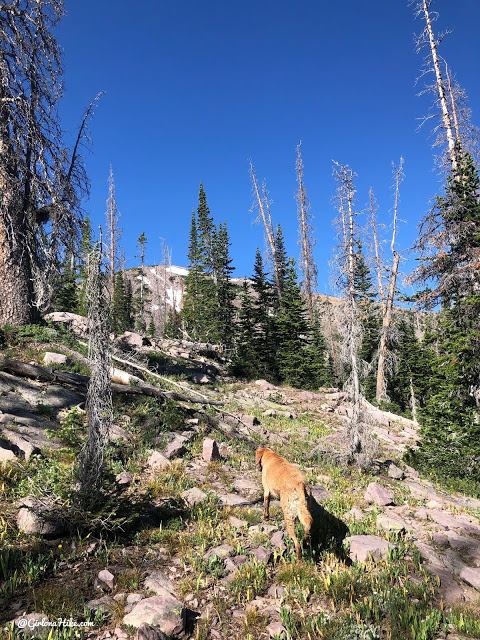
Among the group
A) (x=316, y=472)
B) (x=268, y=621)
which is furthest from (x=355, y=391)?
(x=268, y=621)

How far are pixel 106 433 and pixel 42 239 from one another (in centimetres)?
1011

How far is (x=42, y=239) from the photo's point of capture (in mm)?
12367

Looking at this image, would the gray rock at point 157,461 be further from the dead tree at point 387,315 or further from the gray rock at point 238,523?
the dead tree at point 387,315

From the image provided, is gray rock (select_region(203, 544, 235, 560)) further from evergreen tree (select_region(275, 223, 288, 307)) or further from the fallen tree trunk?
evergreen tree (select_region(275, 223, 288, 307))

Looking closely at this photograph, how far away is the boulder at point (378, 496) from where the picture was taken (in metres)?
7.47

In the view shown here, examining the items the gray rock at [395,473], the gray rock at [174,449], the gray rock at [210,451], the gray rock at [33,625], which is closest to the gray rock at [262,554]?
the gray rock at [33,625]

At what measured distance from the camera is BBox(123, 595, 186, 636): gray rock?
11.0 feet

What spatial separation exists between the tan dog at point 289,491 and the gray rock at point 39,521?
3.03m

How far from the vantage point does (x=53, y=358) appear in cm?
1058

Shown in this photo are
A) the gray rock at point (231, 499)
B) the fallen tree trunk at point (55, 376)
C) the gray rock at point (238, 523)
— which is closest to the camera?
the gray rock at point (238, 523)

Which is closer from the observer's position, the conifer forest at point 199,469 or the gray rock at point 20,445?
the conifer forest at point 199,469

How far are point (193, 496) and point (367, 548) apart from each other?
2948 mm

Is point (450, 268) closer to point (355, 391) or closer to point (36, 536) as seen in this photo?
point (355, 391)

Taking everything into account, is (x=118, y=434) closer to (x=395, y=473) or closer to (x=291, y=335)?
(x=395, y=473)
